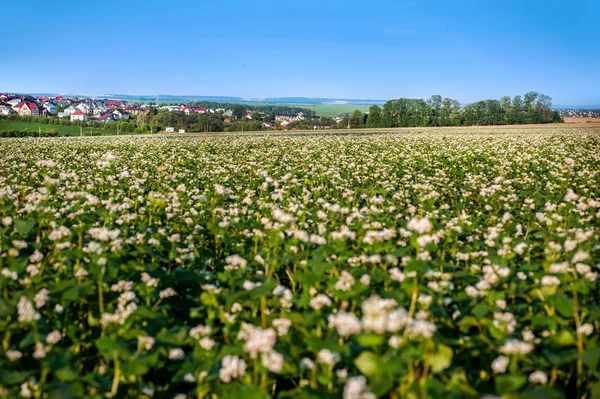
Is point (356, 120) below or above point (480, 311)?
above

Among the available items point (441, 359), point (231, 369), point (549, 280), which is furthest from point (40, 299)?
point (549, 280)

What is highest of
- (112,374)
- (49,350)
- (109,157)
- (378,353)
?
(109,157)

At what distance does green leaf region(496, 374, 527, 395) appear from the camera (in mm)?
2453

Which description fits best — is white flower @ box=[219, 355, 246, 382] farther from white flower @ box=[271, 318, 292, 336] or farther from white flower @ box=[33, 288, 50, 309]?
white flower @ box=[33, 288, 50, 309]

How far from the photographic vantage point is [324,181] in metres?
13.3

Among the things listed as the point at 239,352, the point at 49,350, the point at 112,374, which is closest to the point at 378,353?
the point at 239,352

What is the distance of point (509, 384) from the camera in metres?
2.48

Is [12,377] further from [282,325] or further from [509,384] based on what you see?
[509,384]

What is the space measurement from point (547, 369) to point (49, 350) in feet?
12.1

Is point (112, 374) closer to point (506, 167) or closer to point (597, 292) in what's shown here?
point (597, 292)

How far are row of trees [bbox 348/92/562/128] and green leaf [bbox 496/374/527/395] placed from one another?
94.7m

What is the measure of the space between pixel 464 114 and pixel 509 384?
367 ft

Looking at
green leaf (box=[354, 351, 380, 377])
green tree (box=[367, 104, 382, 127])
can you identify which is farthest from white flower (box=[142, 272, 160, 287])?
green tree (box=[367, 104, 382, 127])

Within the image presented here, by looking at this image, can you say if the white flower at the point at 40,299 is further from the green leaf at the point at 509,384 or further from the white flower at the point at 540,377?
the white flower at the point at 540,377
